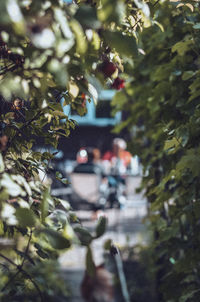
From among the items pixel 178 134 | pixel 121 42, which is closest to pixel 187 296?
pixel 178 134

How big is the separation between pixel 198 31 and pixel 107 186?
5753mm

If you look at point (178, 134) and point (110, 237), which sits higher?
point (110, 237)

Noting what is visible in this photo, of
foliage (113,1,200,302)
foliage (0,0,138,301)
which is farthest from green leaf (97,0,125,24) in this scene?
foliage (113,1,200,302)

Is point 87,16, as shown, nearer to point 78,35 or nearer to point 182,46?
point 78,35

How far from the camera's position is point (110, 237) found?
5293 mm

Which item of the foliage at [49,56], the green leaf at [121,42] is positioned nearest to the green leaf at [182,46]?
the foliage at [49,56]

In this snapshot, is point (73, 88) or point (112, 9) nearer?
point (112, 9)

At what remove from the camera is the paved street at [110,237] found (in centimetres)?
408

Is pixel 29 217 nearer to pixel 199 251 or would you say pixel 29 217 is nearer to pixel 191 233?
pixel 199 251

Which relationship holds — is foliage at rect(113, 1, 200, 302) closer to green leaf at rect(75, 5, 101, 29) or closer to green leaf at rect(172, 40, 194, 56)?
green leaf at rect(172, 40, 194, 56)

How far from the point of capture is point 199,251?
5.77ft

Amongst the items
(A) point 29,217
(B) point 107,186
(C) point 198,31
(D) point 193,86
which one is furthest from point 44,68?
(B) point 107,186

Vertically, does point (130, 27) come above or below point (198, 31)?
below

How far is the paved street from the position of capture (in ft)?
13.4
